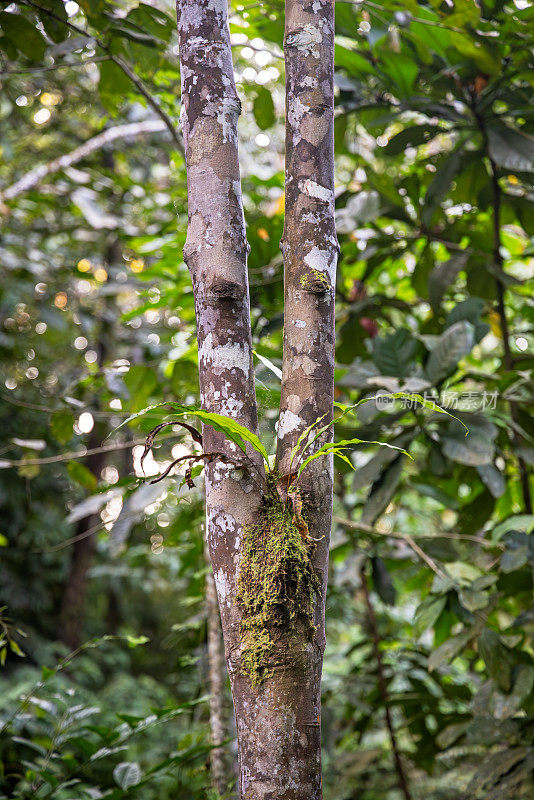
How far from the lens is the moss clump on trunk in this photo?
0.62 m

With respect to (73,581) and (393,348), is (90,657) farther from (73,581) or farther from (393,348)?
(393,348)

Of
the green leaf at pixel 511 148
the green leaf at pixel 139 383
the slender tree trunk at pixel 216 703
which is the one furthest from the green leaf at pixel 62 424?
the green leaf at pixel 511 148

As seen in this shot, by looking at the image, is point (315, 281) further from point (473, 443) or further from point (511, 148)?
point (511, 148)

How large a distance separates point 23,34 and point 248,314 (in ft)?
3.05

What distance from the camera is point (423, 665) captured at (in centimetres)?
176

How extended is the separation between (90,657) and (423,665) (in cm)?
322

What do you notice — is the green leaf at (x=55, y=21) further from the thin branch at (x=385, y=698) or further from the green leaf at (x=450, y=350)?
the thin branch at (x=385, y=698)

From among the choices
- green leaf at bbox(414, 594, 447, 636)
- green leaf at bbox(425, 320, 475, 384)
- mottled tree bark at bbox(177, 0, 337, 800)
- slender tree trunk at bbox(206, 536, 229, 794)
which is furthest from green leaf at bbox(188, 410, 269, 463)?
green leaf at bbox(414, 594, 447, 636)

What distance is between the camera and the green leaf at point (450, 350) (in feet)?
4.14

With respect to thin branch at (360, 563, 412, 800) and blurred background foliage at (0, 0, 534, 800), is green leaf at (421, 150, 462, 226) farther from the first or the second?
thin branch at (360, 563, 412, 800)

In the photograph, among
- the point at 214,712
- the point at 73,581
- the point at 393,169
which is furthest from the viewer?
the point at 73,581

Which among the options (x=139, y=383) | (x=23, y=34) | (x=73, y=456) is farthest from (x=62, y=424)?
(x=23, y=34)

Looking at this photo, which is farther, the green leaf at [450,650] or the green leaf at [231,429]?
the green leaf at [450,650]

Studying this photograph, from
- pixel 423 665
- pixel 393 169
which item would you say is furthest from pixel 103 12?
pixel 423 665
